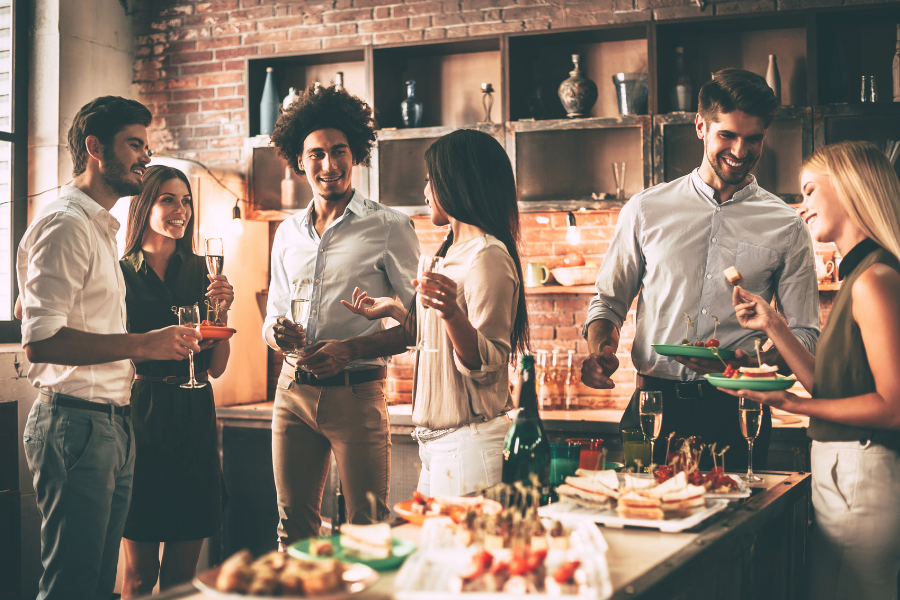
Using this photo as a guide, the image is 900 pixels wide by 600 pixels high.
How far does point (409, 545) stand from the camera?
124cm

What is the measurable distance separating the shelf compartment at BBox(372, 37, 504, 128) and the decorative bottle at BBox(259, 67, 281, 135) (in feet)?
1.98

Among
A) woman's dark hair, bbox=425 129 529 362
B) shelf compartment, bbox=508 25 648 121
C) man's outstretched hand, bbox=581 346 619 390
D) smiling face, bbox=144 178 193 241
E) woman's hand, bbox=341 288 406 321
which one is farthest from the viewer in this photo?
shelf compartment, bbox=508 25 648 121

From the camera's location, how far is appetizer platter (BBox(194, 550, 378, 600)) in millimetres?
1012

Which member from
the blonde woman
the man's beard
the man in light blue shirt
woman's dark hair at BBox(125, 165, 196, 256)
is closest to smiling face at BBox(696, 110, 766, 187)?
the man in light blue shirt

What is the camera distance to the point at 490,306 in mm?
1790

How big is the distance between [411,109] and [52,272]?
2420 mm

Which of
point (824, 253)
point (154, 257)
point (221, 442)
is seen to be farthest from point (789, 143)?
point (221, 442)

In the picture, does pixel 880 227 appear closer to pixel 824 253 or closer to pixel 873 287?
pixel 873 287

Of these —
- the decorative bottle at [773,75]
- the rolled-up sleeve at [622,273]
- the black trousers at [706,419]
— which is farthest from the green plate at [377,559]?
the decorative bottle at [773,75]

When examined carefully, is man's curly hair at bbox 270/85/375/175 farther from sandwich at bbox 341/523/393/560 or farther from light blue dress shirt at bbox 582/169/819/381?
sandwich at bbox 341/523/393/560

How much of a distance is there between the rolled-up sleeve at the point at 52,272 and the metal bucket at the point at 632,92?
258cm

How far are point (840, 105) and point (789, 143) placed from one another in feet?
0.84

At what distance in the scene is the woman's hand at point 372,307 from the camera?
2.16 meters

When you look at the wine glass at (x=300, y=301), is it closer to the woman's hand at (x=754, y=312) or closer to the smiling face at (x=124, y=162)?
the smiling face at (x=124, y=162)
